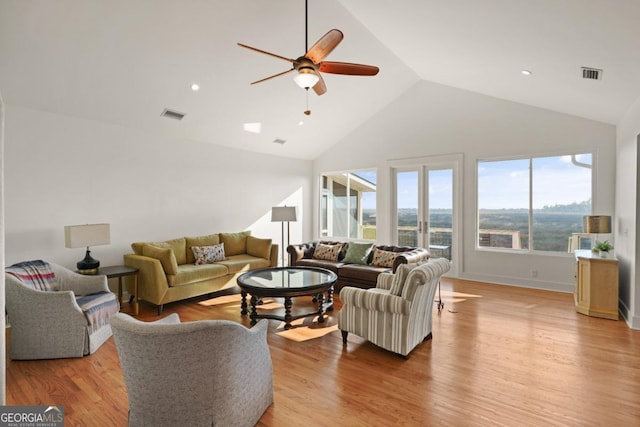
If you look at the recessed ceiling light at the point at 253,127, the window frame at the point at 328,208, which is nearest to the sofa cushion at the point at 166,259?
the recessed ceiling light at the point at 253,127

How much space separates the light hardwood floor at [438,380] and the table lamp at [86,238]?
50.9 inches

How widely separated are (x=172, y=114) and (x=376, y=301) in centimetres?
429

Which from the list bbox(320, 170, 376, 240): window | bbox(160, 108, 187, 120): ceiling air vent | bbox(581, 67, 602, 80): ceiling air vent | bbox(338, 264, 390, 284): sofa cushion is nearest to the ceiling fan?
bbox(581, 67, 602, 80): ceiling air vent

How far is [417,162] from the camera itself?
23.6ft

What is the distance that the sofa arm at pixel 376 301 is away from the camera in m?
3.08

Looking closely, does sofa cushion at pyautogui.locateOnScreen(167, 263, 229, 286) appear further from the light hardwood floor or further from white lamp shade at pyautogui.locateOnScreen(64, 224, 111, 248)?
the light hardwood floor

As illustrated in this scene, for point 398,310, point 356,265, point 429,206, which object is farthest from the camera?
point 429,206

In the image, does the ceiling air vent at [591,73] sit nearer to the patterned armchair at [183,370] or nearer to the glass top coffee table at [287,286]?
the glass top coffee table at [287,286]

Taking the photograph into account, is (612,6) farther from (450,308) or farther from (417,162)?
(417,162)

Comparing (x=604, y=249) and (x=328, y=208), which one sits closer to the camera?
(x=604, y=249)

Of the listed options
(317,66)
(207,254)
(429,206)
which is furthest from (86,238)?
(429,206)

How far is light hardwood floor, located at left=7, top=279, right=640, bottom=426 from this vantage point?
A: 234cm

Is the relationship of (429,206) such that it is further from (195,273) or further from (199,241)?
(195,273)

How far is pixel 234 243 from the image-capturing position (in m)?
6.41
